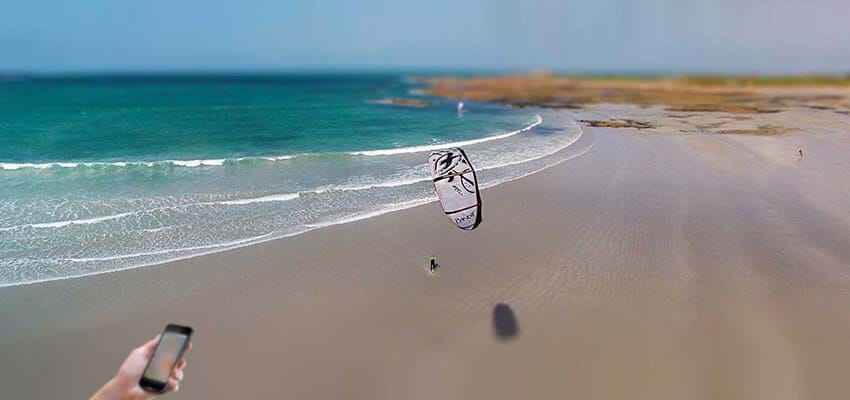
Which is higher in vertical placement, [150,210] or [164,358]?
[164,358]

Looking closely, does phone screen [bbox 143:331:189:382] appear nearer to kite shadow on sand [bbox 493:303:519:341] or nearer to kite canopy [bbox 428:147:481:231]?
kite shadow on sand [bbox 493:303:519:341]

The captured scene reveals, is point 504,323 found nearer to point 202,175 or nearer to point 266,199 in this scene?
point 266,199

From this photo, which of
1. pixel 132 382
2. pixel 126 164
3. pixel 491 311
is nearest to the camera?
pixel 132 382

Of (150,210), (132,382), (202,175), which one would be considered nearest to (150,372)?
(132,382)

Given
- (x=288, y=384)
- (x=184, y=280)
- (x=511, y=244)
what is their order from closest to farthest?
(x=288, y=384) → (x=184, y=280) → (x=511, y=244)

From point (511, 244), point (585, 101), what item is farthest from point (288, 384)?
point (585, 101)

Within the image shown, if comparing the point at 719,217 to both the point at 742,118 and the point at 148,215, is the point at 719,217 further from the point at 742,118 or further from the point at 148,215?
the point at 742,118
